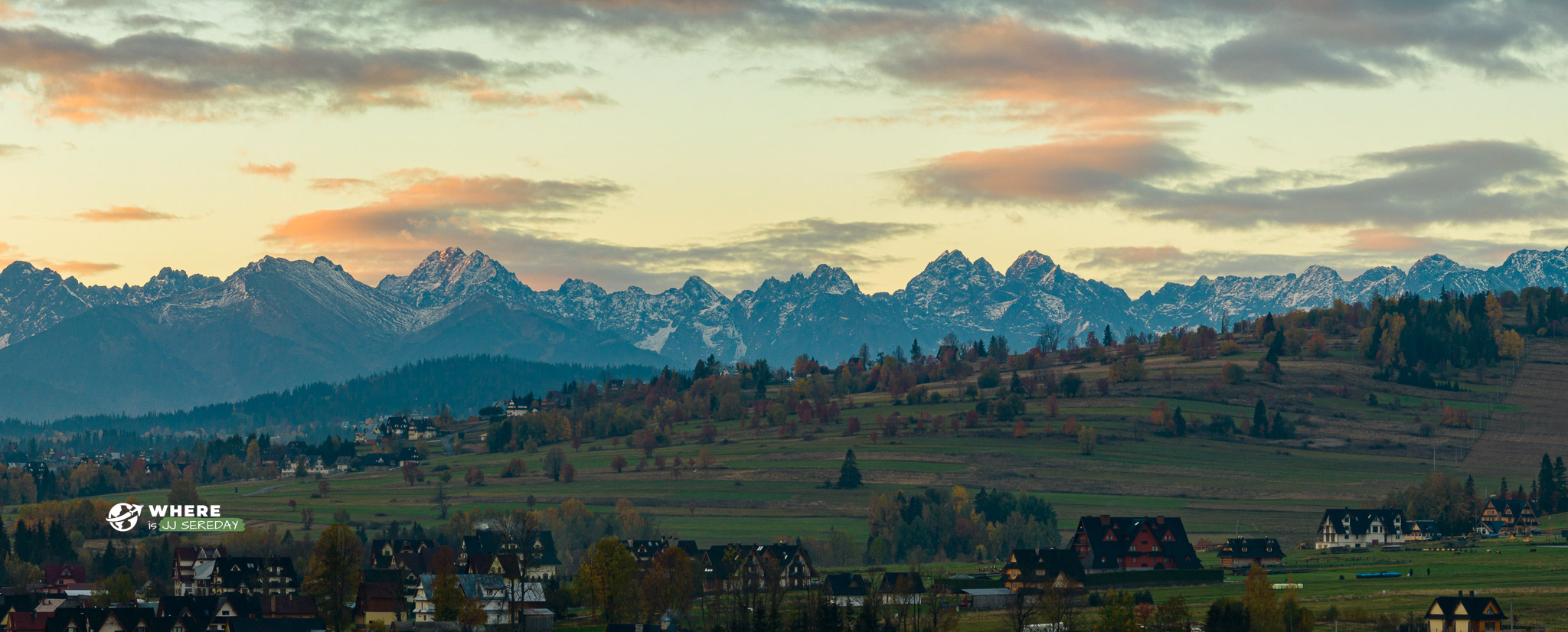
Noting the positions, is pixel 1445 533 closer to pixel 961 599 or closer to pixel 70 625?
pixel 961 599

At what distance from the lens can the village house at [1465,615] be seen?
105 m

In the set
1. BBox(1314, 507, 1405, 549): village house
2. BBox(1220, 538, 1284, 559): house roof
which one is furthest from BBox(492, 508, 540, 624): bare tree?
BBox(1314, 507, 1405, 549): village house

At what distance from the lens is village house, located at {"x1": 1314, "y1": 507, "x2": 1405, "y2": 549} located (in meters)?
194

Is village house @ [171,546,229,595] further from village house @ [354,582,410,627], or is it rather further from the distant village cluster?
village house @ [354,582,410,627]

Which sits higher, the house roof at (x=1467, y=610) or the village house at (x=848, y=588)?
the house roof at (x=1467, y=610)

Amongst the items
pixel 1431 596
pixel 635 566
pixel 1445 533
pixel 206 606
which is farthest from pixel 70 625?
pixel 1445 533

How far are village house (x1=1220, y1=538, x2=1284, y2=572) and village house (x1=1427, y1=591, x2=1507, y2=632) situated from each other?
6417 cm

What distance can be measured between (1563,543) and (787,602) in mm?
83139

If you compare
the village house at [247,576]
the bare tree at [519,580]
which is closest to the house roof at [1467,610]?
the bare tree at [519,580]

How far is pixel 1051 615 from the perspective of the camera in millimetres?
112188

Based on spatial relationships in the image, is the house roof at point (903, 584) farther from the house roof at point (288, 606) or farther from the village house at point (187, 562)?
the village house at point (187, 562)

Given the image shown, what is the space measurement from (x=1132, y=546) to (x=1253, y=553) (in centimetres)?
1254

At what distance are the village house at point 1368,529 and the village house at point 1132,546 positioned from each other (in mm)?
29819

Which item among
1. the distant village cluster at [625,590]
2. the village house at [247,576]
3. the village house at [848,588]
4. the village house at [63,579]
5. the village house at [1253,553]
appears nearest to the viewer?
the distant village cluster at [625,590]
